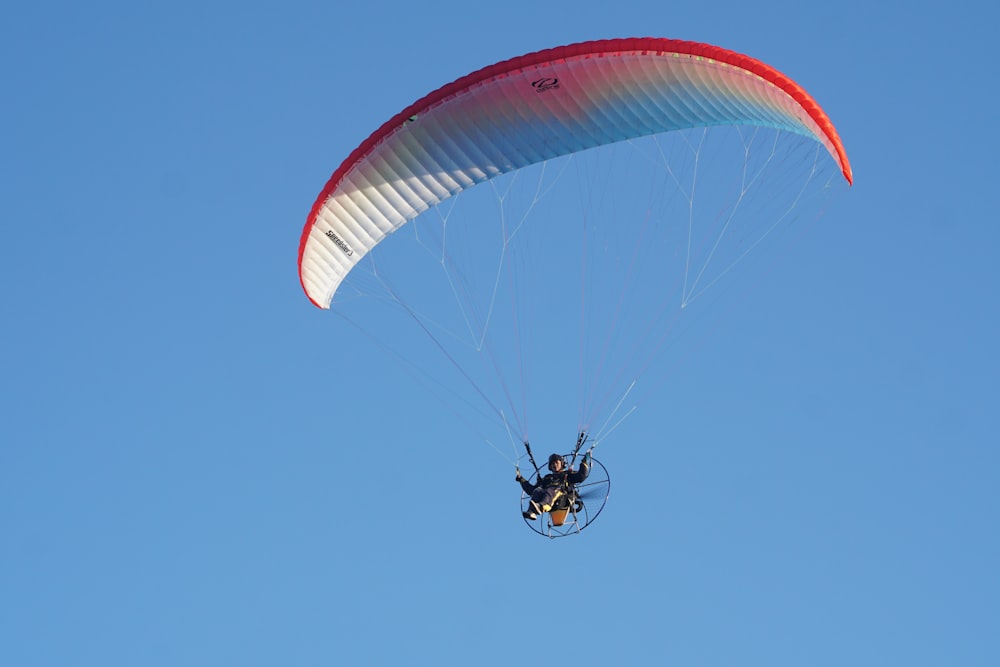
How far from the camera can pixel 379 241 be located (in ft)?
100

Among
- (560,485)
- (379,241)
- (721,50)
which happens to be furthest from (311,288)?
(721,50)

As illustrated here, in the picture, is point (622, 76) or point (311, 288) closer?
point (622, 76)

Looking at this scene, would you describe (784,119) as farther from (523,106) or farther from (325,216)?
(325,216)

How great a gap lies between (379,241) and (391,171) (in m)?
1.44

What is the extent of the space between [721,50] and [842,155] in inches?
93.0

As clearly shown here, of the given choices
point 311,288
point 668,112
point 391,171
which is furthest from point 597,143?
point 311,288

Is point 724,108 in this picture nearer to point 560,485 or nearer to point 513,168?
point 513,168

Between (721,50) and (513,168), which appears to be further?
(513,168)

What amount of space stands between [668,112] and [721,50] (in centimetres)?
152

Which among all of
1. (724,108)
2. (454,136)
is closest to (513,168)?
(454,136)

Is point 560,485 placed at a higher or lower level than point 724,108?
lower

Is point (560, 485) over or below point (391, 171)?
below

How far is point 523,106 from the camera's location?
94.7 feet

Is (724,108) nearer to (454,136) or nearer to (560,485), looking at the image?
(454,136)
